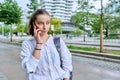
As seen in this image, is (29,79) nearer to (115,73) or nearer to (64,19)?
(115,73)

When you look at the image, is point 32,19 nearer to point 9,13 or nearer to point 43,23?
point 43,23

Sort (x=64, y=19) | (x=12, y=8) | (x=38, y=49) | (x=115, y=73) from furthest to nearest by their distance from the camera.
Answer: (x=64, y=19) < (x=12, y=8) < (x=115, y=73) < (x=38, y=49)

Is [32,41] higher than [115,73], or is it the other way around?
[32,41]

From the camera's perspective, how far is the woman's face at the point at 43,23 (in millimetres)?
2719

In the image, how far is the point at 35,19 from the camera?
9.20 ft

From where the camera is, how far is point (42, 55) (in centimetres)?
271

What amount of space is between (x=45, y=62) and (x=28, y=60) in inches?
6.7

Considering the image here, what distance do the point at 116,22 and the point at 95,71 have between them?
156 ft

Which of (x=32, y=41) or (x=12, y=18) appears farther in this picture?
(x=12, y=18)

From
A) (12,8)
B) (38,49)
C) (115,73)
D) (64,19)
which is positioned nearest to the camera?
(38,49)

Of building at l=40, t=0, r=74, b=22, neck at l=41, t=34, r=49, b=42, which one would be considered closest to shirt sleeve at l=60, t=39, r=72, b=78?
neck at l=41, t=34, r=49, b=42

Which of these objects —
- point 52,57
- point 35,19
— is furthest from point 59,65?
point 35,19

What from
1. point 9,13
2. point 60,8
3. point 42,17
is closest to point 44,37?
point 42,17

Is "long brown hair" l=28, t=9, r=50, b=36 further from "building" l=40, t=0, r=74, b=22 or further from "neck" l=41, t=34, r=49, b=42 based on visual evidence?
"building" l=40, t=0, r=74, b=22
